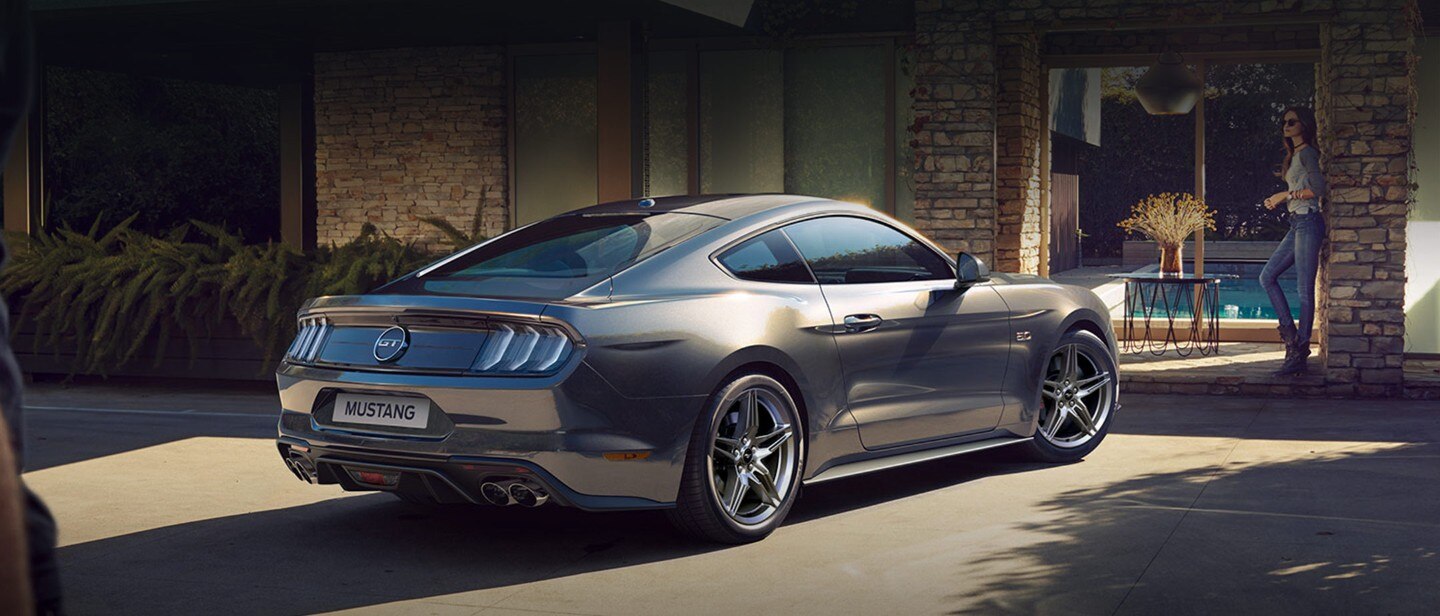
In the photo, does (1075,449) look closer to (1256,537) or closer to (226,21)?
(1256,537)


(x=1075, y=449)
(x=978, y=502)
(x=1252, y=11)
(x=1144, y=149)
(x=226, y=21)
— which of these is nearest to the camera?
(x=978, y=502)

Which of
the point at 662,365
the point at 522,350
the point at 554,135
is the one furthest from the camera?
the point at 554,135

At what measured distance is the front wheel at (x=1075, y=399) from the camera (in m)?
8.41

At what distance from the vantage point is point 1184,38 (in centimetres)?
1664

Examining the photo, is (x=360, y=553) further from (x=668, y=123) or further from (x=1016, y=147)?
(x=1016, y=147)

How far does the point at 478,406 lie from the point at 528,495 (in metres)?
0.37

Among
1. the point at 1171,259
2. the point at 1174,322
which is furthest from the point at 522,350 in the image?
the point at 1174,322

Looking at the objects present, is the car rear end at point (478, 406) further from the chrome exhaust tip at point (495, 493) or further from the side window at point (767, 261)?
the side window at point (767, 261)

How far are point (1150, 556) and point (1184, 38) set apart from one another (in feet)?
38.3

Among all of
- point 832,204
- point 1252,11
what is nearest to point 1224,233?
point 1252,11

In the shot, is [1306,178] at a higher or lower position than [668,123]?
lower

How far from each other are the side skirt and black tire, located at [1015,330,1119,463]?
0.32 m

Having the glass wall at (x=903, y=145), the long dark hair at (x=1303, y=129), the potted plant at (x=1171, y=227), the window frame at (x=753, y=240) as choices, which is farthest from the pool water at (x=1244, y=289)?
the window frame at (x=753, y=240)

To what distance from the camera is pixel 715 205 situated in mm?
7215
